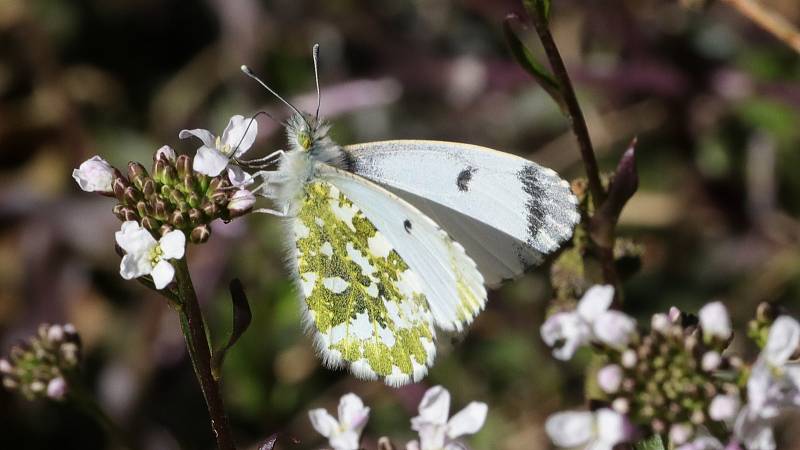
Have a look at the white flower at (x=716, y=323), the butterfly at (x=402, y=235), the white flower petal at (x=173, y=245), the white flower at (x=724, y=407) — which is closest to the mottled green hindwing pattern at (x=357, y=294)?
the butterfly at (x=402, y=235)

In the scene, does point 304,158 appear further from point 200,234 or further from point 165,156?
point 200,234

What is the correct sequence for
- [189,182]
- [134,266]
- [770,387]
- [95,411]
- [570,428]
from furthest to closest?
[95,411] → [189,182] → [134,266] → [570,428] → [770,387]

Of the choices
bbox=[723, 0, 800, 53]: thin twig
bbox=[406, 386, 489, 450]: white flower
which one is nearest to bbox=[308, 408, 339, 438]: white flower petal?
bbox=[406, 386, 489, 450]: white flower

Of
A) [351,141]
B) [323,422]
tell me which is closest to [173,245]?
[323,422]

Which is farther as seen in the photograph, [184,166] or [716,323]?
[184,166]

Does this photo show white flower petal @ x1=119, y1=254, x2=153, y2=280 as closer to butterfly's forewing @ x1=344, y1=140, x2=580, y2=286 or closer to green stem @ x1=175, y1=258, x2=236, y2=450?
green stem @ x1=175, y1=258, x2=236, y2=450

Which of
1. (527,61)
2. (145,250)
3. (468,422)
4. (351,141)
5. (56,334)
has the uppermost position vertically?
(527,61)

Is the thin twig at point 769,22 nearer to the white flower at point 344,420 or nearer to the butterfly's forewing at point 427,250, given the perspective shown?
the butterfly's forewing at point 427,250
